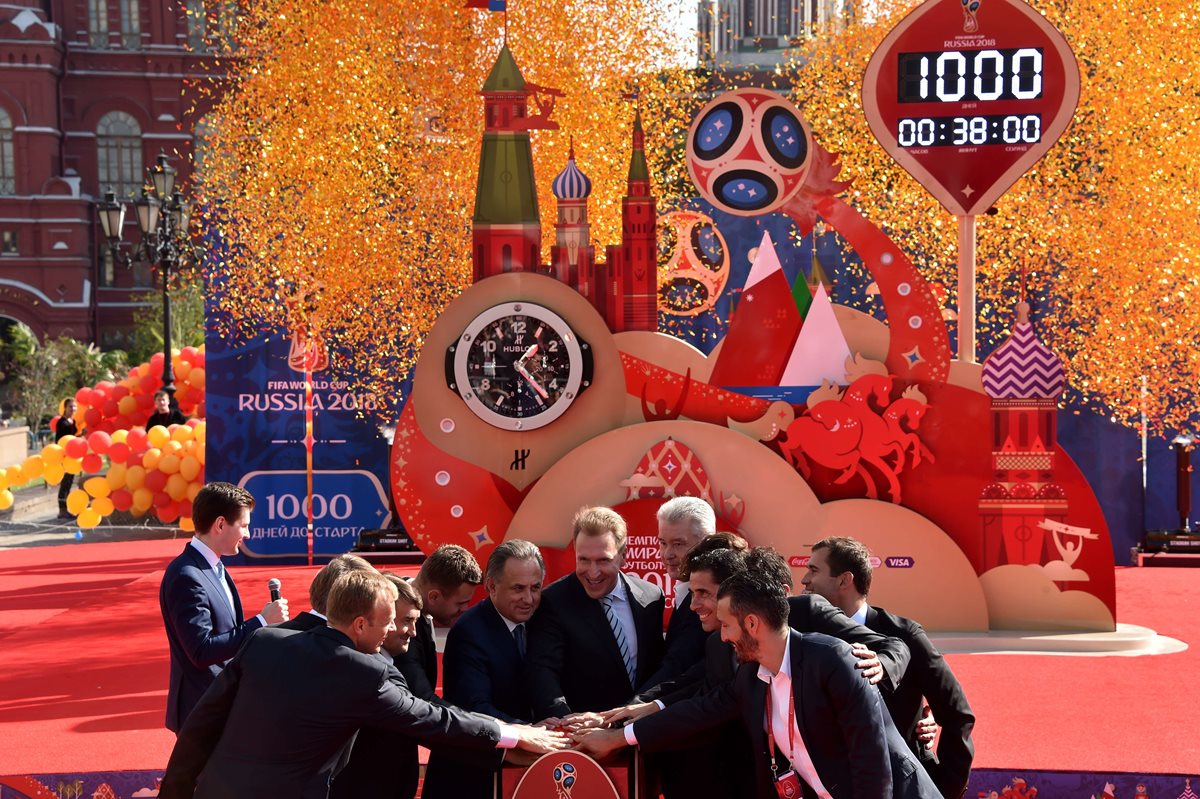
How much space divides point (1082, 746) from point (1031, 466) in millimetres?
2954

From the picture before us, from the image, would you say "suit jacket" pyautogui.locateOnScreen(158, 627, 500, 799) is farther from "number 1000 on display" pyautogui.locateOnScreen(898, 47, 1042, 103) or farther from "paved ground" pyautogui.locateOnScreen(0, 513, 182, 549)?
"paved ground" pyautogui.locateOnScreen(0, 513, 182, 549)

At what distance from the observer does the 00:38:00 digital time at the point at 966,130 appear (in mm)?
10703

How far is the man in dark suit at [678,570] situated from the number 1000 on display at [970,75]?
18.7 ft

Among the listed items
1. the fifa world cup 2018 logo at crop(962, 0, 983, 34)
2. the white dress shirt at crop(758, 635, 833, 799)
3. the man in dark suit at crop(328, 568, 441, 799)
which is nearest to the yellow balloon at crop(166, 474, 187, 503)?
the fifa world cup 2018 logo at crop(962, 0, 983, 34)

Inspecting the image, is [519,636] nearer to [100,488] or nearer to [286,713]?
[286,713]

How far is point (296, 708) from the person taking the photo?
4.50 meters

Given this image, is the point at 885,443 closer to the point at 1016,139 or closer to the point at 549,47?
the point at 1016,139

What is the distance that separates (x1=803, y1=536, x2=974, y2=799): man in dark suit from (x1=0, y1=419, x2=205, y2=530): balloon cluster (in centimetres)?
1284

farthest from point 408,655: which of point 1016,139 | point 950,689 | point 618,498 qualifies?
point 1016,139

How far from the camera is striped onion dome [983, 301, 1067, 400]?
33.8 feet

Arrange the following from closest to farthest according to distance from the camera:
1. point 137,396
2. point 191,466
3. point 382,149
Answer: point 382,149, point 191,466, point 137,396

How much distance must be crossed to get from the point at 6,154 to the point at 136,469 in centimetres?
3313

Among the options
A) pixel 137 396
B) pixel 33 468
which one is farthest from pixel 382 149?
pixel 137 396

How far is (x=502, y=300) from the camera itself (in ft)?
34.2
